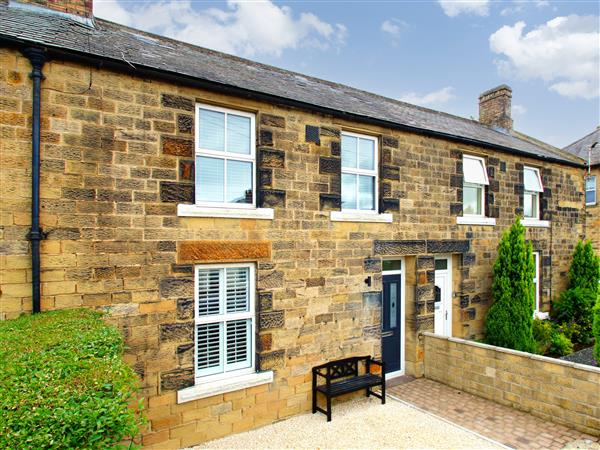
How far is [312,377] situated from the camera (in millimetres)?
6238

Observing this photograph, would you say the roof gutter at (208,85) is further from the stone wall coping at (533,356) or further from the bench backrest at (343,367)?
the bench backrest at (343,367)

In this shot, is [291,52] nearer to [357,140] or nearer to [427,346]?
[357,140]

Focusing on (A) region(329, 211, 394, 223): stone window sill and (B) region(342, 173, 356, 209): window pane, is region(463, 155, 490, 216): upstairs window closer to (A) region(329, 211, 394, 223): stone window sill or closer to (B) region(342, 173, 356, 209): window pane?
(A) region(329, 211, 394, 223): stone window sill

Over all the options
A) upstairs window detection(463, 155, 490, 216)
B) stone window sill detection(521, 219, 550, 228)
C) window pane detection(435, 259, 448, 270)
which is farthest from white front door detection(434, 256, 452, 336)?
stone window sill detection(521, 219, 550, 228)

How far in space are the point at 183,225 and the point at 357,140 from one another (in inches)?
148

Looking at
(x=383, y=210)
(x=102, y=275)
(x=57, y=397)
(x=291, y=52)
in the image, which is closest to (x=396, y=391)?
(x=383, y=210)

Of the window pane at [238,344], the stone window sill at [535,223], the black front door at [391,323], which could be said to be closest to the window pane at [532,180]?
the stone window sill at [535,223]

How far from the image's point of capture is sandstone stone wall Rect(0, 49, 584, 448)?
4445 mm

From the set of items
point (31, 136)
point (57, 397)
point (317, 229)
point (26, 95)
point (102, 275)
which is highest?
point (26, 95)

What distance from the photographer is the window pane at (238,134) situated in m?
5.75

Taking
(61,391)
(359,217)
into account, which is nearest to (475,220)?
(359,217)

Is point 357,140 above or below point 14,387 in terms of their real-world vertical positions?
above

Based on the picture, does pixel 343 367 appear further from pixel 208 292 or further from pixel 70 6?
pixel 70 6

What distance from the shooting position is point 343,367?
21.6ft
